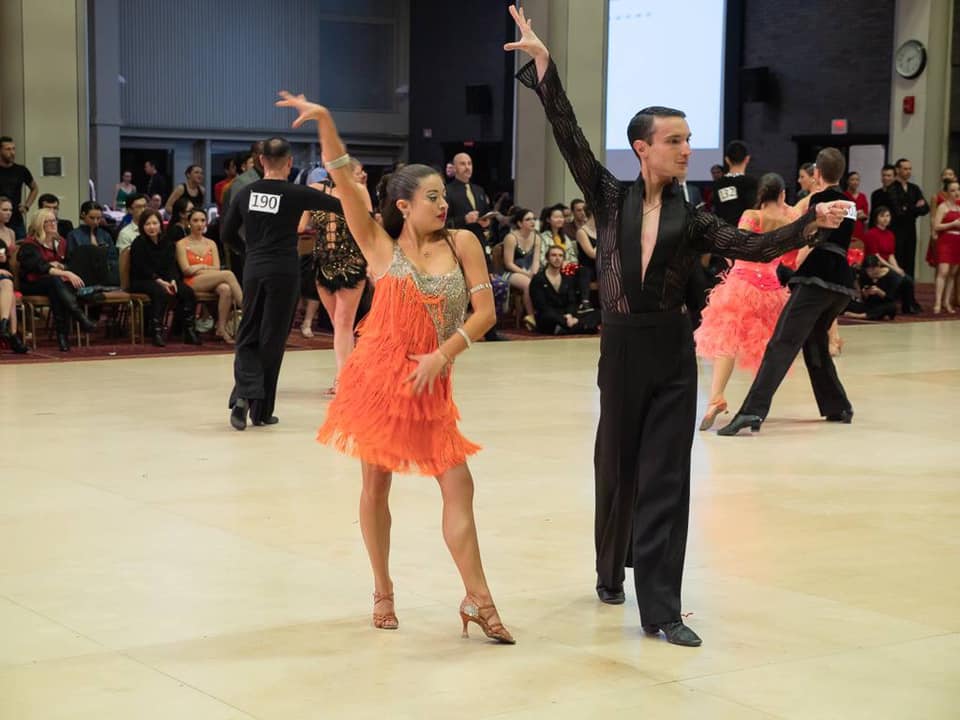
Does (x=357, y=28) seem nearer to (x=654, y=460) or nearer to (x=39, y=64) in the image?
(x=39, y=64)

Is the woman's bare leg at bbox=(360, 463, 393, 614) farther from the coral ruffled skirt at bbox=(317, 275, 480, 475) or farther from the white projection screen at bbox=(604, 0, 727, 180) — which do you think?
the white projection screen at bbox=(604, 0, 727, 180)

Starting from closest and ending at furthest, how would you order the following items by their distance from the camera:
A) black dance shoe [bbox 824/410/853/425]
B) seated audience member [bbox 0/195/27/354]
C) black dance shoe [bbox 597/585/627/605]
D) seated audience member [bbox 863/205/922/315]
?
black dance shoe [bbox 597/585/627/605] → black dance shoe [bbox 824/410/853/425] → seated audience member [bbox 0/195/27/354] → seated audience member [bbox 863/205/922/315]

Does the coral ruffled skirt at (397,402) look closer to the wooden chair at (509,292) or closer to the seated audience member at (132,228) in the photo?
the seated audience member at (132,228)

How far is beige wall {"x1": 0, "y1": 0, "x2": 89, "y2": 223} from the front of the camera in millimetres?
15055

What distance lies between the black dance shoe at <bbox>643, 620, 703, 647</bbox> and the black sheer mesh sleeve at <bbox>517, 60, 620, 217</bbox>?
133cm

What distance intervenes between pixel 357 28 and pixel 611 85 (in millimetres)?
7277

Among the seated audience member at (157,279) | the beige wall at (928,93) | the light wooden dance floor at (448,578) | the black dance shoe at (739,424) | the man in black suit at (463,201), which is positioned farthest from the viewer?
the beige wall at (928,93)

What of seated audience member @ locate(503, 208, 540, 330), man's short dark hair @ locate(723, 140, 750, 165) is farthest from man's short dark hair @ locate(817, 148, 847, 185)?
seated audience member @ locate(503, 208, 540, 330)

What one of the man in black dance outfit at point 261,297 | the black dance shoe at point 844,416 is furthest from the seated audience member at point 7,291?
the black dance shoe at point 844,416

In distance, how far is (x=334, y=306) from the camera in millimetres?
9609

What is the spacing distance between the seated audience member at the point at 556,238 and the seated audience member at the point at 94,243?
4.11m

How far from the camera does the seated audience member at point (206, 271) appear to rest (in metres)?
13.3

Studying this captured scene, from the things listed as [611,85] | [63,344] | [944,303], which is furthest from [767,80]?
[63,344]

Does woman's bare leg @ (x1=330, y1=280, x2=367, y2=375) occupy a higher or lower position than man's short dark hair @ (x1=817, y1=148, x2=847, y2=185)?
lower
